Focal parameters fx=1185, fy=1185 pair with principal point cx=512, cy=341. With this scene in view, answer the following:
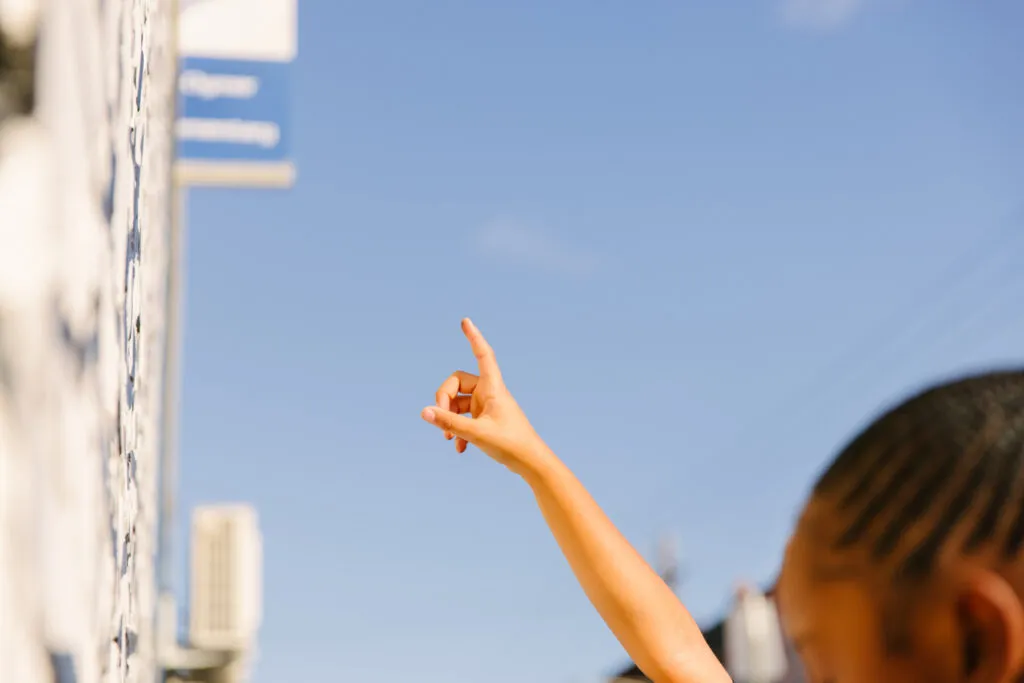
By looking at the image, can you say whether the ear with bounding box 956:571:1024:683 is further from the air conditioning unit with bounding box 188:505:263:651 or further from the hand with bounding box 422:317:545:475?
the air conditioning unit with bounding box 188:505:263:651

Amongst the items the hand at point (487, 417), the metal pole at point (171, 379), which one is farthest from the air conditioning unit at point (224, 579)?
the hand at point (487, 417)

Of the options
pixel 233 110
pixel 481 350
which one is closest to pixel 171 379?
pixel 233 110

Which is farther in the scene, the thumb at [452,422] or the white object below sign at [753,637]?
the white object below sign at [753,637]

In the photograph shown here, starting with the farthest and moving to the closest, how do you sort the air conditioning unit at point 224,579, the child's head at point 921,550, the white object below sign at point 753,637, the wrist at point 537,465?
the white object below sign at point 753,637 → the air conditioning unit at point 224,579 → the wrist at point 537,465 → the child's head at point 921,550

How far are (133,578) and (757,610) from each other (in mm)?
14848

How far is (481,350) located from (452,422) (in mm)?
210

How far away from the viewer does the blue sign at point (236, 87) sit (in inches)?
226

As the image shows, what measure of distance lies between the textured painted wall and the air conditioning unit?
434 inches

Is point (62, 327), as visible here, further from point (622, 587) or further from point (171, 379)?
point (171, 379)

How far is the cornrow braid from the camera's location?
1.13 meters

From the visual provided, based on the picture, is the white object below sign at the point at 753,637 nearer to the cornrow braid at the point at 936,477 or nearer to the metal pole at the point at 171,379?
the metal pole at the point at 171,379

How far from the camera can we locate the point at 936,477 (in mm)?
1184

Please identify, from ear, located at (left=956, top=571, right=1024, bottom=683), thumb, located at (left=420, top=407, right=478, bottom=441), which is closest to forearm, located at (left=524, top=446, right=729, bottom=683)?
thumb, located at (left=420, top=407, right=478, bottom=441)

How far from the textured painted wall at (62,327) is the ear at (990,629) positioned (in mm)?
812
